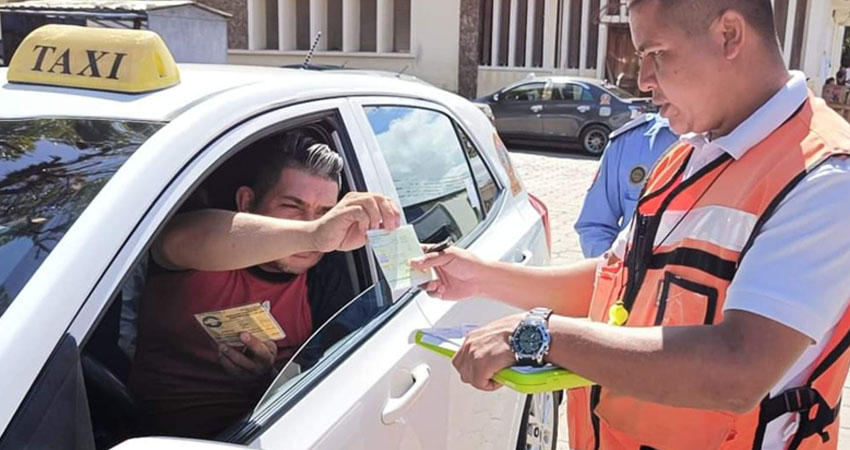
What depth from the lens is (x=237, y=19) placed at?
A: 982 inches

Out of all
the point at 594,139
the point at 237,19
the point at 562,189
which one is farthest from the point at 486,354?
the point at 237,19

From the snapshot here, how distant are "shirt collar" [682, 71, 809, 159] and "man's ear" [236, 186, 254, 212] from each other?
1.26 meters

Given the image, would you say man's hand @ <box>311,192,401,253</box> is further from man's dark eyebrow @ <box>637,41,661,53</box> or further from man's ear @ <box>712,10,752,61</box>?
man's ear @ <box>712,10,752,61</box>

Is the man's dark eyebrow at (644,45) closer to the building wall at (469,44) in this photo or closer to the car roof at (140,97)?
the car roof at (140,97)

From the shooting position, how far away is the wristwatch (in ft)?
4.83

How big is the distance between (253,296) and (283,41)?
23.6 meters

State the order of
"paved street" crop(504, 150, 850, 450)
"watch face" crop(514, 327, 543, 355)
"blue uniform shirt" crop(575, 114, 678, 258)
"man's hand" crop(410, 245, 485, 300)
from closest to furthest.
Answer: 1. "watch face" crop(514, 327, 543, 355)
2. "man's hand" crop(410, 245, 485, 300)
3. "blue uniform shirt" crop(575, 114, 678, 258)
4. "paved street" crop(504, 150, 850, 450)

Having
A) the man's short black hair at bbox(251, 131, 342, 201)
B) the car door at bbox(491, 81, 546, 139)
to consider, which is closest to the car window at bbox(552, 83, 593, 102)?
the car door at bbox(491, 81, 546, 139)

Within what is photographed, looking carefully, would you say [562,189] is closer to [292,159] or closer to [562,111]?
[562,111]

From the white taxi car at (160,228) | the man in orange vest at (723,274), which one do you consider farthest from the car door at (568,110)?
the man in orange vest at (723,274)

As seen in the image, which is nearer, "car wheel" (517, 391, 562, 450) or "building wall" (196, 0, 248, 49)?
"car wheel" (517, 391, 562, 450)

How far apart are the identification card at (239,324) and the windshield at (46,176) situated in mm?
522

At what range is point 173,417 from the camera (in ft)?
6.31

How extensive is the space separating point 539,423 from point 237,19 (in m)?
23.7
